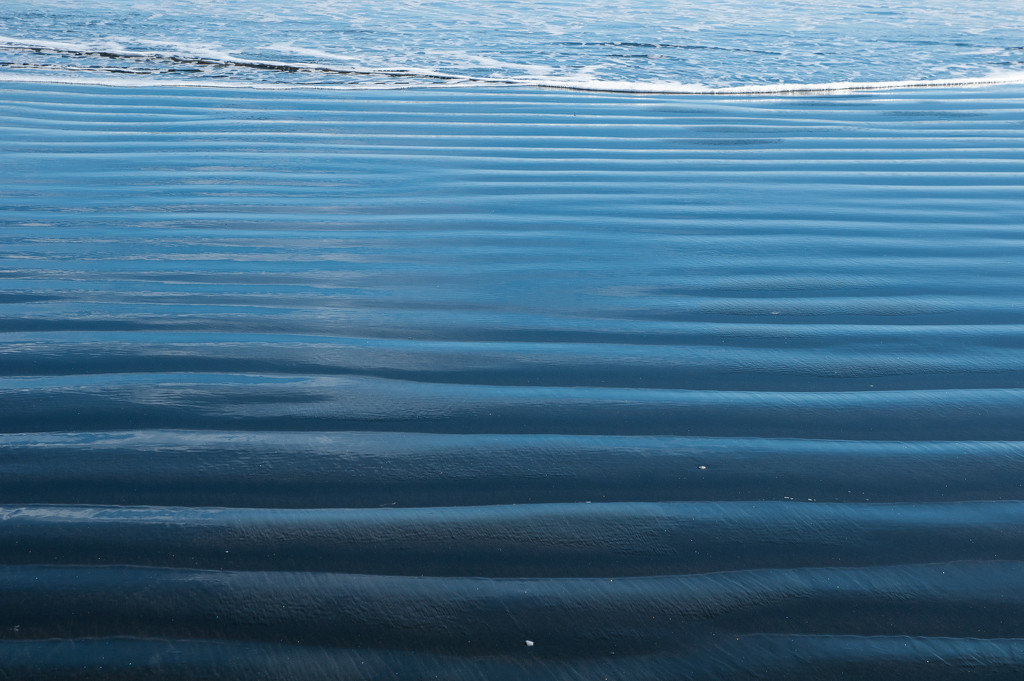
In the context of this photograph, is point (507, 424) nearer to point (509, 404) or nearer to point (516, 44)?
point (509, 404)

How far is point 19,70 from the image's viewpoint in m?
6.98

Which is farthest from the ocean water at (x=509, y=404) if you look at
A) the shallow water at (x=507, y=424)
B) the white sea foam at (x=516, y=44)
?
the white sea foam at (x=516, y=44)

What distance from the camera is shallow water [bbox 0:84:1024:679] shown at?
1.50 metres

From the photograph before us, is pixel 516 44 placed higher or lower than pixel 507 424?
higher

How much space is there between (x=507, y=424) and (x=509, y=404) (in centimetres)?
9

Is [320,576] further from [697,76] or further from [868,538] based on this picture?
[697,76]

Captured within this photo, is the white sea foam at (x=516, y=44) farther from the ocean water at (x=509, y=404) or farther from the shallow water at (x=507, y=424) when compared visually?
the shallow water at (x=507, y=424)

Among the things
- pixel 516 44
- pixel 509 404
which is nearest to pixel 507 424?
pixel 509 404

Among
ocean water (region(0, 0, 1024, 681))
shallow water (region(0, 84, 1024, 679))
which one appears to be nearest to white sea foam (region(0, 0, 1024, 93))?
ocean water (region(0, 0, 1024, 681))

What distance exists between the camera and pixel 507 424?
208cm

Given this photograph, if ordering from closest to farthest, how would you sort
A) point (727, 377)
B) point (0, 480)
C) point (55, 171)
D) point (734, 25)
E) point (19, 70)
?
point (0, 480), point (727, 377), point (55, 171), point (19, 70), point (734, 25)

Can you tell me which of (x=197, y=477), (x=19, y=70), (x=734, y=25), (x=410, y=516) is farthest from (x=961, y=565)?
(x=734, y=25)

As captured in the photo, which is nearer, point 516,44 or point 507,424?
point 507,424

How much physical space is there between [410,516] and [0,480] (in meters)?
0.77
